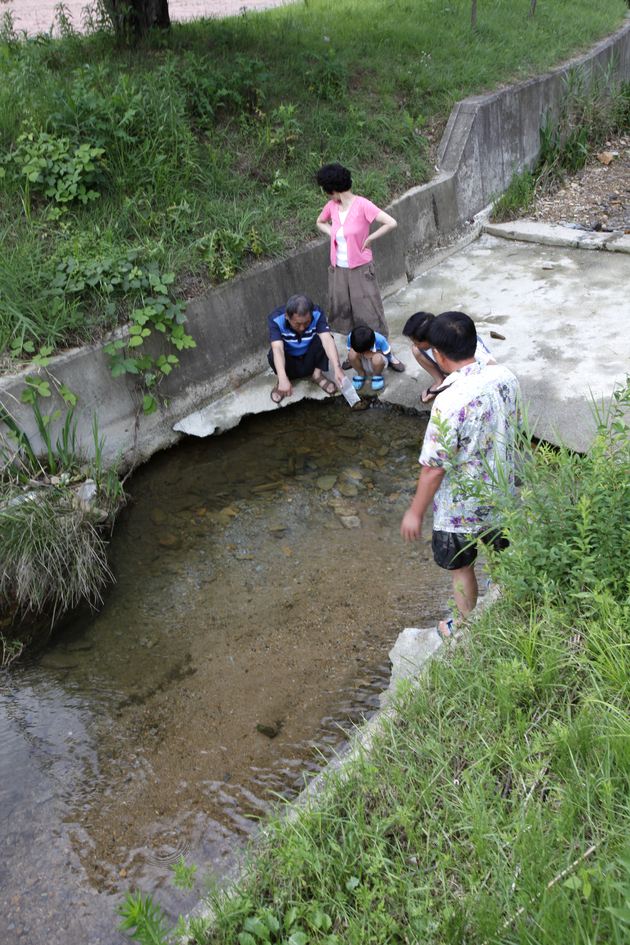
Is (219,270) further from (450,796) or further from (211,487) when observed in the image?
(450,796)

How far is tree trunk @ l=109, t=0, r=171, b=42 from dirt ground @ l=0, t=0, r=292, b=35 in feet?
11.3

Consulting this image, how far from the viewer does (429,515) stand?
4.05 m

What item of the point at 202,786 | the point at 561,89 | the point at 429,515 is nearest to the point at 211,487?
the point at 429,515

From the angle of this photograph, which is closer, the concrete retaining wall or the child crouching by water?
the concrete retaining wall

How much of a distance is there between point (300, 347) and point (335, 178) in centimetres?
124

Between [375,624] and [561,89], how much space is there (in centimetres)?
824

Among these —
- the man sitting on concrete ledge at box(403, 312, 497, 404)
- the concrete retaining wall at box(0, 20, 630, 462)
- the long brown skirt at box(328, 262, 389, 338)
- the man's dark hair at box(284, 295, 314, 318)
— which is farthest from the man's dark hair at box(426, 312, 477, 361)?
the concrete retaining wall at box(0, 20, 630, 462)

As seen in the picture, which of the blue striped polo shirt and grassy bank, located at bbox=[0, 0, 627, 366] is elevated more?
grassy bank, located at bbox=[0, 0, 627, 366]

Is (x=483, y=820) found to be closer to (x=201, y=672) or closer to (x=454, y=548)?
(x=454, y=548)

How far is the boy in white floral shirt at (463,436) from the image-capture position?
2.57 meters

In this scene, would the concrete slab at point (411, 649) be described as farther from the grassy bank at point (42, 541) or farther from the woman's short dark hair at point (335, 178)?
the woman's short dark hair at point (335, 178)

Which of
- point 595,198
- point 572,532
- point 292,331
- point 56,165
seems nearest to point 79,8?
point 56,165

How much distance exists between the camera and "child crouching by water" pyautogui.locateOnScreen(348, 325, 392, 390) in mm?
4957

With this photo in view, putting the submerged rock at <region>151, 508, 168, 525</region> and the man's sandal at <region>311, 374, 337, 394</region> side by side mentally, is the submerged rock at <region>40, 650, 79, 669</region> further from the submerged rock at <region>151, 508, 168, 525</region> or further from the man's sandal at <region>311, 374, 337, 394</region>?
the man's sandal at <region>311, 374, 337, 394</region>
